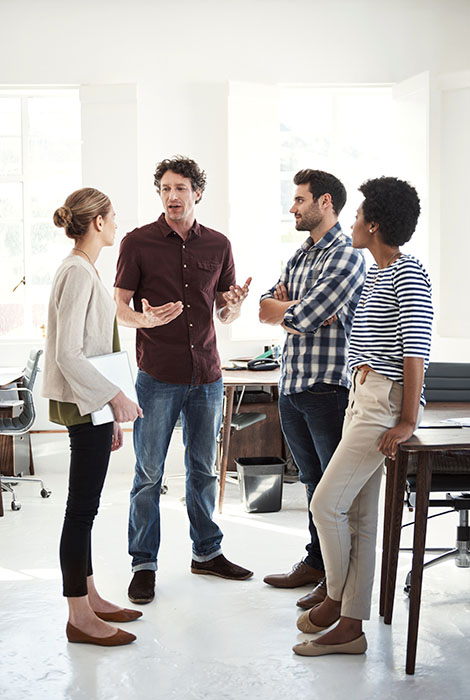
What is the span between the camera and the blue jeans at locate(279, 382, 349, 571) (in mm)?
3551

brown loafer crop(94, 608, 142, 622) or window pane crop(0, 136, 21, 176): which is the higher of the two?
window pane crop(0, 136, 21, 176)

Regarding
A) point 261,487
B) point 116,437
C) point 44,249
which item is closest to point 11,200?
point 44,249

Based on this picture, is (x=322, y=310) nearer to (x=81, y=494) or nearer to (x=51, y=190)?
(x=81, y=494)

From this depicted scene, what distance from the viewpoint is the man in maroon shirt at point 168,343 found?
383 cm

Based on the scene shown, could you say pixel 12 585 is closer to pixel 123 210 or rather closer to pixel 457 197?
pixel 123 210

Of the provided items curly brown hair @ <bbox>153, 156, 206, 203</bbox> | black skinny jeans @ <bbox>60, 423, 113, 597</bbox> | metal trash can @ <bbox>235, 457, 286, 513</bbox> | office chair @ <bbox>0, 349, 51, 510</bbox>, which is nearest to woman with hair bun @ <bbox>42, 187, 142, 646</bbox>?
black skinny jeans @ <bbox>60, 423, 113, 597</bbox>

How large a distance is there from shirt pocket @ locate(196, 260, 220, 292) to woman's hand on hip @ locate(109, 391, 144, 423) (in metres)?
0.94

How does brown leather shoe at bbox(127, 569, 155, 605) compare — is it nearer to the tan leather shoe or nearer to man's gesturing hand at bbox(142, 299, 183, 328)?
the tan leather shoe

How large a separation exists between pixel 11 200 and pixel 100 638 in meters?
5.05

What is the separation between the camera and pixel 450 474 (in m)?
3.67

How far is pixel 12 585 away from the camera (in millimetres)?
4039

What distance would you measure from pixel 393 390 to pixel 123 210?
443 cm

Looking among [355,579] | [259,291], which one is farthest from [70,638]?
[259,291]

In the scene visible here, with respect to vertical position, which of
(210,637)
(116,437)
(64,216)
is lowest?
(210,637)
